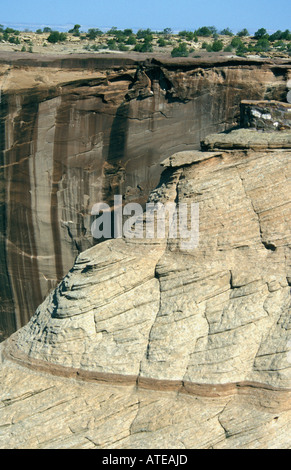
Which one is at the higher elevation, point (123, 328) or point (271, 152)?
point (271, 152)

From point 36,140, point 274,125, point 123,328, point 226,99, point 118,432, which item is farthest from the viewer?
point 36,140

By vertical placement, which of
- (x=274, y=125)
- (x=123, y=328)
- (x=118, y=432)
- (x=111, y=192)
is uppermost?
(x=274, y=125)

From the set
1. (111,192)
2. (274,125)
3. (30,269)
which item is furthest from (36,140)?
(274,125)

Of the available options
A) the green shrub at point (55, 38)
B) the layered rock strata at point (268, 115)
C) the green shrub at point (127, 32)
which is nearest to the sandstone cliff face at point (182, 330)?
the layered rock strata at point (268, 115)

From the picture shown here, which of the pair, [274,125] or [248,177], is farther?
[274,125]

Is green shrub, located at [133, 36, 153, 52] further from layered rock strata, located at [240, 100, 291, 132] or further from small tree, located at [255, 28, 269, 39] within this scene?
layered rock strata, located at [240, 100, 291, 132]

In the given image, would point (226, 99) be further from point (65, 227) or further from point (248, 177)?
point (65, 227)

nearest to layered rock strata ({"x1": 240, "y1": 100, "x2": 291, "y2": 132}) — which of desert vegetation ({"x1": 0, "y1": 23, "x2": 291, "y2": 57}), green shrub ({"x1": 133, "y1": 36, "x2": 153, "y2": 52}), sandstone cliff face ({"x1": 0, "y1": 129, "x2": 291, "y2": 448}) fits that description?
sandstone cliff face ({"x1": 0, "y1": 129, "x2": 291, "y2": 448})

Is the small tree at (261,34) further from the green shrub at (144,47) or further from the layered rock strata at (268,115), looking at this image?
the layered rock strata at (268,115)

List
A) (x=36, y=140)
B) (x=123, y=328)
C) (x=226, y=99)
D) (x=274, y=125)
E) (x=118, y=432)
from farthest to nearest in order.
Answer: (x=36, y=140) → (x=226, y=99) → (x=274, y=125) → (x=123, y=328) → (x=118, y=432)
